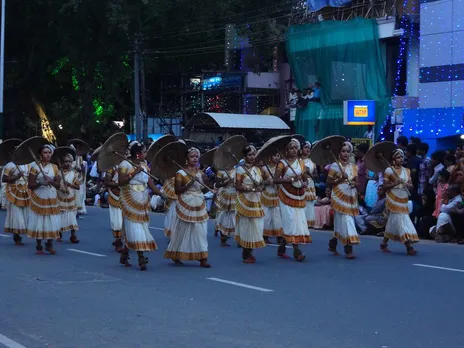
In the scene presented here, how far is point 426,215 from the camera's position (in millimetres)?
18578

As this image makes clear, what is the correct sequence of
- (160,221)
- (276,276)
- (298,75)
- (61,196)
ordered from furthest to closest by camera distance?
(298,75)
(160,221)
(61,196)
(276,276)

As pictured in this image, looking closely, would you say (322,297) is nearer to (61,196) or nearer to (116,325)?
(116,325)

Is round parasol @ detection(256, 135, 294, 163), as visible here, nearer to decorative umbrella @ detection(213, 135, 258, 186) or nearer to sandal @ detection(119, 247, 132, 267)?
decorative umbrella @ detection(213, 135, 258, 186)

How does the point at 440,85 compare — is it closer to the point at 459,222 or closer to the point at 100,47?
the point at 459,222

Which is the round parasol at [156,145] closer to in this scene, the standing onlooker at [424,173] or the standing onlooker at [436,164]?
the standing onlooker at [436,164]

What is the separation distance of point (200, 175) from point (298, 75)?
25.1 m

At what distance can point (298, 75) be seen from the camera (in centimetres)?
3797

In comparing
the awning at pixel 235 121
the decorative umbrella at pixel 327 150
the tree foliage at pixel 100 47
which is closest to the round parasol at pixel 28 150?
the decorative umbrella at pixel 327 150

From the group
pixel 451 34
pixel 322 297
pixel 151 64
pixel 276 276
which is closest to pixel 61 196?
pixel 276 276

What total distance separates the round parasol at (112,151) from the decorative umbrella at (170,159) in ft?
1.68

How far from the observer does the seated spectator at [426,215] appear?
1823 cm

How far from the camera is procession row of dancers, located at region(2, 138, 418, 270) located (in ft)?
43.0

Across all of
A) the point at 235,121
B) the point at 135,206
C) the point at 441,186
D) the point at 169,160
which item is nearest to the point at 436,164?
the point at 441,186

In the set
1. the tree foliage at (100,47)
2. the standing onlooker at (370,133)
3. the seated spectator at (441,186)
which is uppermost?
the tree foliage at (100,47)
